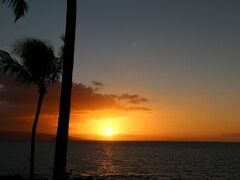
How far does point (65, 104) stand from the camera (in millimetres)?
9297

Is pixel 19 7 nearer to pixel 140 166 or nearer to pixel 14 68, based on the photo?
pixel 14 68

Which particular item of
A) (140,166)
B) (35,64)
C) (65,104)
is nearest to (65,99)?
(65,104)

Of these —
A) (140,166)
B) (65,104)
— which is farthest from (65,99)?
(140,166)

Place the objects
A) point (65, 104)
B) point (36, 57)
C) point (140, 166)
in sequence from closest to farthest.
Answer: point (65, 104) < point (36, 57) < point (140, 166)

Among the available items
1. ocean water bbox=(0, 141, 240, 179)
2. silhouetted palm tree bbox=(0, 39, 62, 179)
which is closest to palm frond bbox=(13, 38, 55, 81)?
silhouetted palm tree bbox=(0, 39, 62, 179)

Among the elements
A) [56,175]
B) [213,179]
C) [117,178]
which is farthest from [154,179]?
[56,175]

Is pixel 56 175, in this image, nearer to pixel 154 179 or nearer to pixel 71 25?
pixel 71 25

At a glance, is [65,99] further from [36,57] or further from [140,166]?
[140,166]

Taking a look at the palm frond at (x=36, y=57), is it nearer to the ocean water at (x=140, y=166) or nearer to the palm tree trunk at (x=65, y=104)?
the palm tree trunk at (x=65, y=104)

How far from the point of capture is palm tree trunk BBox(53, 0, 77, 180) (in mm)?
9156

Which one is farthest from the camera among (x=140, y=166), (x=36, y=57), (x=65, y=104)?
(x=140, y=166)

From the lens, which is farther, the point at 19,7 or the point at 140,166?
the point at 140,166

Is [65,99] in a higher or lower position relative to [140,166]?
higher

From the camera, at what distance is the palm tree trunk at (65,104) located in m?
9.16
